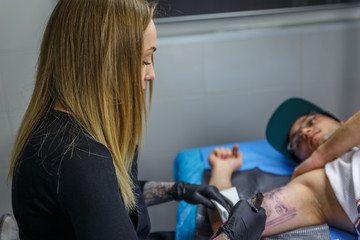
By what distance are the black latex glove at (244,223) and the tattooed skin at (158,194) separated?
409 mm

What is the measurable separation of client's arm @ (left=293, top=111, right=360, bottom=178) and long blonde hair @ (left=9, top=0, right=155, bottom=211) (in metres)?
0.87

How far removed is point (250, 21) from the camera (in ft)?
6.89

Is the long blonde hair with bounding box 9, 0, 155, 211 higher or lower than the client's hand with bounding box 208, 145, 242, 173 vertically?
higher

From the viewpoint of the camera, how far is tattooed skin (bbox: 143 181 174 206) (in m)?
1.54

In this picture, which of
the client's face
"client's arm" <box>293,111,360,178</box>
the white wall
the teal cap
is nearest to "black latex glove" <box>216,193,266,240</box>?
"client's arm" <box>293,111,360,178</box>

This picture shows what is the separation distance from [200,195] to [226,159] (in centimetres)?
43

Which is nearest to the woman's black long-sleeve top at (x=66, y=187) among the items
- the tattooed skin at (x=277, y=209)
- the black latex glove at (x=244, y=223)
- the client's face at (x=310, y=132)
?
the black latex glove at (x=244, y=223)

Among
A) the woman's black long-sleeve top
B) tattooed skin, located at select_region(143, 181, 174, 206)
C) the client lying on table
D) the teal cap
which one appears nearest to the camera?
the woman's black long-sleeve top

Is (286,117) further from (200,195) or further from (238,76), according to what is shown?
(200,195)

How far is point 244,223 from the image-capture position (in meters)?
1.15

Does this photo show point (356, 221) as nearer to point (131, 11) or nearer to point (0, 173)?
point (131, 11)

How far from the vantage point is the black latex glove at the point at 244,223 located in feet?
3.68

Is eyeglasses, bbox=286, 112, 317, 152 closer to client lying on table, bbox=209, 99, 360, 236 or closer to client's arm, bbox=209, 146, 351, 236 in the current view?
client lying on table, bbox=209, 99, 360, 236

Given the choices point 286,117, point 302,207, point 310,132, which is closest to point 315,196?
point 302,207
